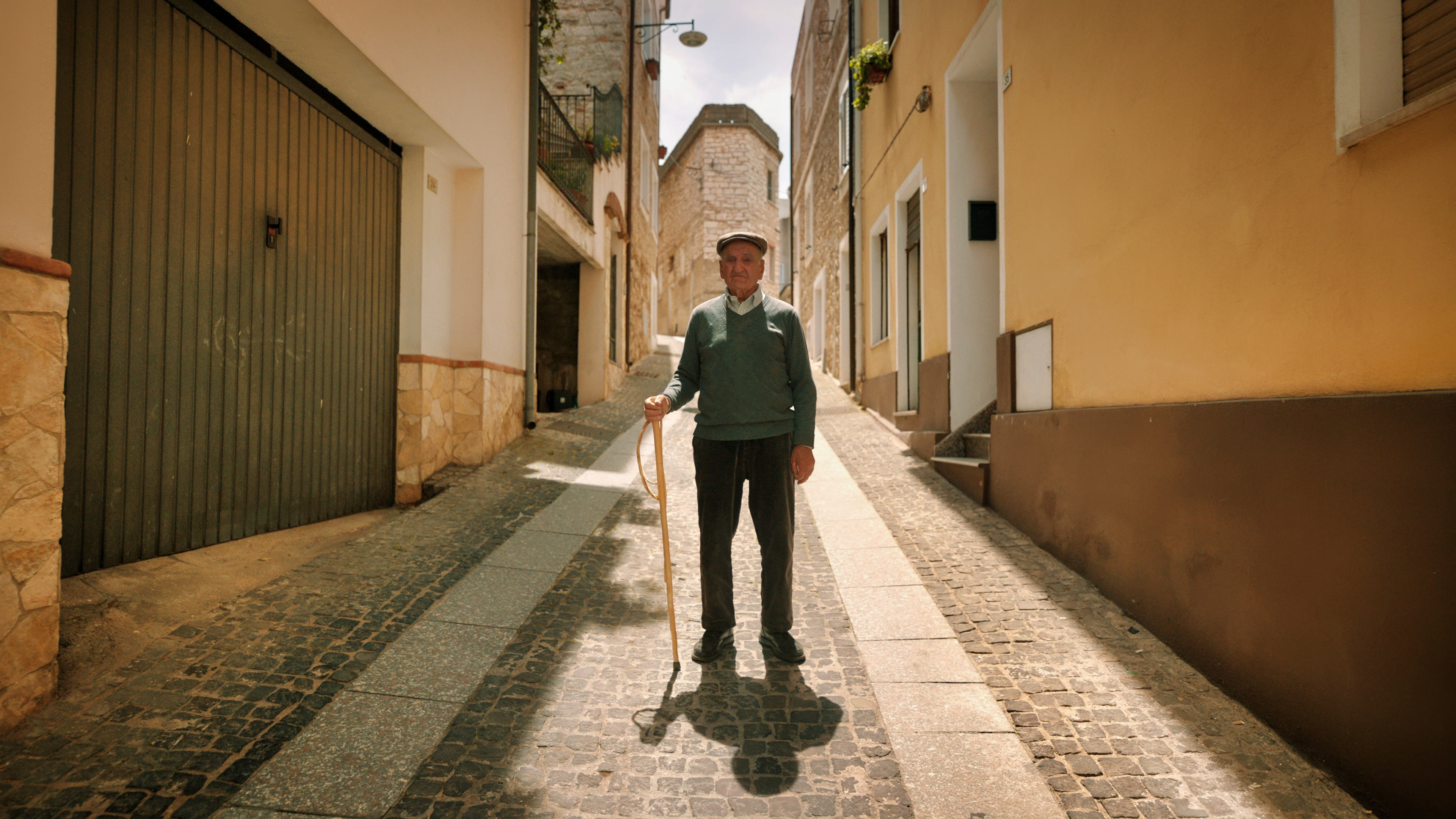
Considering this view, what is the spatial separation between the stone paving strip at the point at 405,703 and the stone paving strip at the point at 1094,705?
168 cm

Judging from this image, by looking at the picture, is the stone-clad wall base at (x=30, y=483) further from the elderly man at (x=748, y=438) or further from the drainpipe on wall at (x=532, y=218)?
the drainpipe on wall at (x=532, y=218)

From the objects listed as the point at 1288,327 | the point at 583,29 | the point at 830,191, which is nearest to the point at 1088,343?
the point at 1288,327

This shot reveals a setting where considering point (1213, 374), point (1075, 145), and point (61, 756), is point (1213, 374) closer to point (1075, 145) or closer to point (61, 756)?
point (1075, 145)

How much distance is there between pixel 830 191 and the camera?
1373 centimetres

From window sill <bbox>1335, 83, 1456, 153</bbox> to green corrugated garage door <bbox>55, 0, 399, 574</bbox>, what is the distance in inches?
193

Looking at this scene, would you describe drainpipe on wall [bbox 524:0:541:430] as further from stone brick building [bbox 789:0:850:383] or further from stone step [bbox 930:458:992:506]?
stone brick building [bbox 789:0:850:383]

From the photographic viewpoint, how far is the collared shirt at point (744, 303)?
3.22 metres

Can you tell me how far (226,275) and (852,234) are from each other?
901 cm

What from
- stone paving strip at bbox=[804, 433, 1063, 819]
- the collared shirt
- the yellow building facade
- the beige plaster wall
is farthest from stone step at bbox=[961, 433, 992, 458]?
the beige plaster wall

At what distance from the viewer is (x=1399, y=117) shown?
2.15 metres

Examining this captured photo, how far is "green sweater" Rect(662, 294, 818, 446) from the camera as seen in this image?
3105 mm

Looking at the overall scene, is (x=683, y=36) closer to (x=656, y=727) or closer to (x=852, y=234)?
(x=852, y=234)

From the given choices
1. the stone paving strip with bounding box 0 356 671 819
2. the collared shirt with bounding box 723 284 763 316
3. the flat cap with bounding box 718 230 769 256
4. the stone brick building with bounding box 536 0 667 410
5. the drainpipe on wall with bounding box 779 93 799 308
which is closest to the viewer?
the stone paving strip with bounding box 0 356 671 819

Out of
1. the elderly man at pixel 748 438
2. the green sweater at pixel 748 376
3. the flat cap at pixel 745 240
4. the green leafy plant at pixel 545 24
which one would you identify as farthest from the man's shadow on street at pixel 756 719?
the green leafy plant at pixel 545 24
